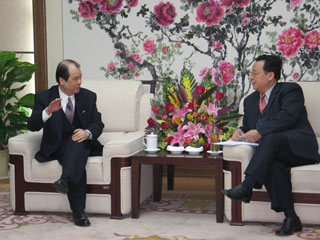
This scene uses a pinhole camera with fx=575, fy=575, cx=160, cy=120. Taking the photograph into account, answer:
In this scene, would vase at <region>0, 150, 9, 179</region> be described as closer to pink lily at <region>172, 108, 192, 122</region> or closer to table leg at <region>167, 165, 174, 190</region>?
table leg at <region>167, 165, 174, 190</region>

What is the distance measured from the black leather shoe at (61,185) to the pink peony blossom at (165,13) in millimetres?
2274

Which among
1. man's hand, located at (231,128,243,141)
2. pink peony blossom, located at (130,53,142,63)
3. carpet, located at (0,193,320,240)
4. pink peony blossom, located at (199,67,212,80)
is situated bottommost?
carpet, located at (0,193,320,240)

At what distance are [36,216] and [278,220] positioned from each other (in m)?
1.76

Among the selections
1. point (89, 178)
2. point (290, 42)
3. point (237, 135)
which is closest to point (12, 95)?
point (89, 178)

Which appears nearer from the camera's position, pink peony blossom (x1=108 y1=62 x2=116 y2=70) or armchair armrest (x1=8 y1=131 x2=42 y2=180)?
armchair armrest (x1=8 y1=131 x2=42 y2=180)

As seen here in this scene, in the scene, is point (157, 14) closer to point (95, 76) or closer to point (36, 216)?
point (95, 76)

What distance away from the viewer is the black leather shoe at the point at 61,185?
153 inches

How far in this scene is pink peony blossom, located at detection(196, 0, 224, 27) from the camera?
5480 mm

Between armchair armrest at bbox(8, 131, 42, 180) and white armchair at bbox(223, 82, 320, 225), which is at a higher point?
armchair armrest at bbox(8, 131, 42, 180)

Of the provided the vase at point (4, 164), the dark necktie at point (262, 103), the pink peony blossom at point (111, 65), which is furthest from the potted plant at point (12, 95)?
the dark necktie at point (262, 103)

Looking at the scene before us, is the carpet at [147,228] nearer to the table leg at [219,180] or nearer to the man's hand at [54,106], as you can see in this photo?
the table leg at [219,180]

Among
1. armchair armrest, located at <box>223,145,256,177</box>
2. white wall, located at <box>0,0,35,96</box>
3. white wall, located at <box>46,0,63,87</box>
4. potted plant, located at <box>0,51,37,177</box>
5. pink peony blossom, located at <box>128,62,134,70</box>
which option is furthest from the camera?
white wall, located at <box>0,0,35,96</box>

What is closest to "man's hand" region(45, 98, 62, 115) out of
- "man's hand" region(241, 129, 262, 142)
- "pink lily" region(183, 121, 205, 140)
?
"pink lily" region(183, 121, 205, 140)

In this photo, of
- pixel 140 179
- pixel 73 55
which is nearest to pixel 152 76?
pixel 73 55
